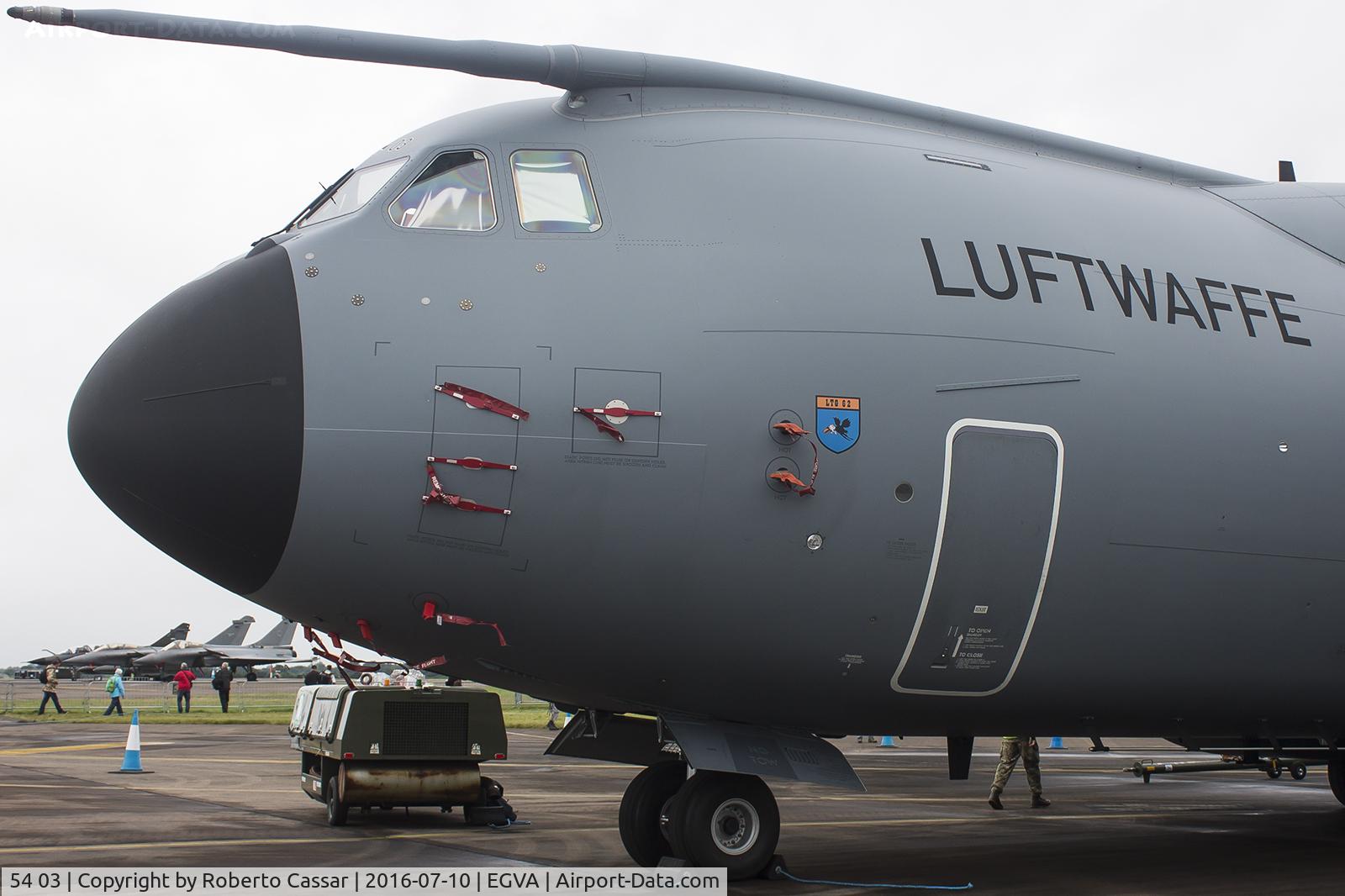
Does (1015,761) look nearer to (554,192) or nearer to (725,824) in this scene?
(725,824)

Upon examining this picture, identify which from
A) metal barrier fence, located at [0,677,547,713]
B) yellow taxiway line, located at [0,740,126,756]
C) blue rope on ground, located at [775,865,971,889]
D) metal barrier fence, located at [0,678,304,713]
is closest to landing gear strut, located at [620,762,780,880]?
blue rope on ground, located at [775,865,971,889]

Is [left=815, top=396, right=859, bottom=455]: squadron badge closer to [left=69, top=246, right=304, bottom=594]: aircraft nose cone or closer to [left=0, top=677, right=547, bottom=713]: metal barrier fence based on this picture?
[left=69, top=246, right=304, bottom=594]: aircraft nose cone

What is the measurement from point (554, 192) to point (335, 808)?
786 centimetres

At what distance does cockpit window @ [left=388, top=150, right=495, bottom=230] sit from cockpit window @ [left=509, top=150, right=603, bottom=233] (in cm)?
20

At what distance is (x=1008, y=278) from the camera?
8.52 m

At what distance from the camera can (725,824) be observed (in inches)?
326

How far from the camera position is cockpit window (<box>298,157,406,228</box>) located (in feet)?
26.7

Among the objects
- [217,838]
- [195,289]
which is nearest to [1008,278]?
[195,289]

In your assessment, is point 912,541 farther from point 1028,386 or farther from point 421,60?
point 421,60

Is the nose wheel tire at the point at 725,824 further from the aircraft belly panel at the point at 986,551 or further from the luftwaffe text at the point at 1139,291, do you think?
the luftwaffe text at the point at 1139,291

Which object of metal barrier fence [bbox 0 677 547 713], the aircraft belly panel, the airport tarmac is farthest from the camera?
metal barrier fence [bbox 0 677 547 713]

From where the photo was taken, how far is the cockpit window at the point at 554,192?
7887mm

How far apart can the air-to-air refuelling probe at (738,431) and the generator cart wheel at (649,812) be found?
3 cm

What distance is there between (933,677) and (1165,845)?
216 inches
